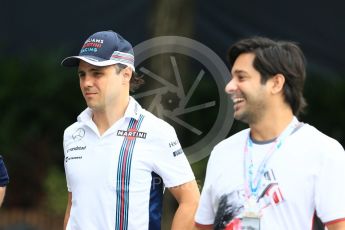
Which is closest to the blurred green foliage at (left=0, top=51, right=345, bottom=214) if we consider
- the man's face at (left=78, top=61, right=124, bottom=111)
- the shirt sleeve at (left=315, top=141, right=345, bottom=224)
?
the man's face at (left=78, top=61, right=124, bottom=111)

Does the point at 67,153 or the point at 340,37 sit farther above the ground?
the point at 340,37

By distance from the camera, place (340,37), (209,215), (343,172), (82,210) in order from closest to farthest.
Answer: (343,172) < (209,215) < (82,210) < (340,37)

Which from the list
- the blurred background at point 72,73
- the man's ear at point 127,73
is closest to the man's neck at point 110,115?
the man's ear at point 127,73

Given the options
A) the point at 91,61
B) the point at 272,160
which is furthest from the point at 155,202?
the point at 272,160

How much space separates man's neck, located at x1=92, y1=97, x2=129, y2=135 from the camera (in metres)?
6.27

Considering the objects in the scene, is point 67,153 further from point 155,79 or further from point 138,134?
point 155,79

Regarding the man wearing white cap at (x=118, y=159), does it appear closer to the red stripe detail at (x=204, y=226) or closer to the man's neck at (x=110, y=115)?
the man's neck at (x=110, y=115)

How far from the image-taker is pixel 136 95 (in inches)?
381

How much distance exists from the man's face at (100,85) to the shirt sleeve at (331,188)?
1.56 m

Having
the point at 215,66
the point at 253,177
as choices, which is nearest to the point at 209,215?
the point at 253,177

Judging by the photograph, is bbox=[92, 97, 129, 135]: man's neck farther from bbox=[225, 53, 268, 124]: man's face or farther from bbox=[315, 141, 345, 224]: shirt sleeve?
bbox=[315, 141, 345, 224]: shirt sleeve

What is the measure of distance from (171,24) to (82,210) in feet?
12.9

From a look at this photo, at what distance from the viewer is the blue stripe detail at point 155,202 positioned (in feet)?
20.0

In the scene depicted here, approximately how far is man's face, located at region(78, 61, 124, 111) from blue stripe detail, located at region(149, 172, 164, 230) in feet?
1.49
